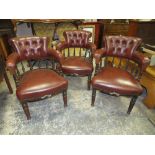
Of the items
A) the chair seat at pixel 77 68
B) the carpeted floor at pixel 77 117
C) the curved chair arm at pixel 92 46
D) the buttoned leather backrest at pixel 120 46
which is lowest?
the carpeted floor at pixel 77 117

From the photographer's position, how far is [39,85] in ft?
5.01

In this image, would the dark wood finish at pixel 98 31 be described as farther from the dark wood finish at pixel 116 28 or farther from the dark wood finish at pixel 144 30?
the dark wood finish at pixel 144 30

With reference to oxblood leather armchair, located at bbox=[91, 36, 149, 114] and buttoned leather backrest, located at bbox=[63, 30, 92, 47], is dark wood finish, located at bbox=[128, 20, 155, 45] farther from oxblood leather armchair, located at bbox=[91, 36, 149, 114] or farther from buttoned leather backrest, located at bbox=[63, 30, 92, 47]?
buttoned leather backrest, located at bbox=[63, 30, 92, 47]

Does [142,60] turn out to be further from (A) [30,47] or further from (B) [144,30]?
(A) [30,47]

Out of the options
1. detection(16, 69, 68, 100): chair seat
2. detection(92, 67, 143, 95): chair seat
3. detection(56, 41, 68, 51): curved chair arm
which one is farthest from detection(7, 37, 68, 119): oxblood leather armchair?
detection(92, 67, 143, 95): chair seat

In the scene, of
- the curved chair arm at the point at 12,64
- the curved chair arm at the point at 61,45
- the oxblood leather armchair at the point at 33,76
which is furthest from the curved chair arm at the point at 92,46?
the curved chair arm at the point at 12,64

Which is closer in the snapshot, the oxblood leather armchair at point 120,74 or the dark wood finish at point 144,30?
the oxblood leather armchair at point 120,74

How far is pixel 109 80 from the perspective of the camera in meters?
1.64

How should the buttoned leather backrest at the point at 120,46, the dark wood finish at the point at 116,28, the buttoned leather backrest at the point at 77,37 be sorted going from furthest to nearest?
the dark wood finish at the point at 116,28 < the buttoned leather backrest at the point at 77,37 < the buttoned leather backrest at the point at 120,46

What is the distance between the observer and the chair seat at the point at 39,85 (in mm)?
1480

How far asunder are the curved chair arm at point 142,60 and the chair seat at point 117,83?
0.20 metres
